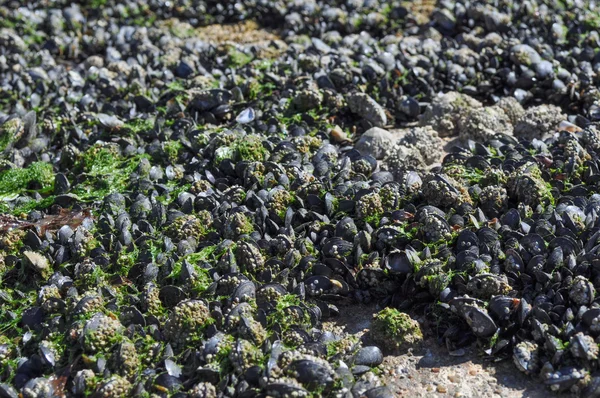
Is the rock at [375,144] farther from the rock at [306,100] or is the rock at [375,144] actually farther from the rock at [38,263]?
the rock at [38,263]

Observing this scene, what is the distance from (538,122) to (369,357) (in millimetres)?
3247

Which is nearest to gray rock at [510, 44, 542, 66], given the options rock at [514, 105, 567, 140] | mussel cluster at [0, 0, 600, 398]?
mussel cluster at [0, 0, 600, 398]

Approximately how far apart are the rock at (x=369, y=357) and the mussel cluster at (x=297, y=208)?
12 mm

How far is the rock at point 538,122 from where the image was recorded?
650cm

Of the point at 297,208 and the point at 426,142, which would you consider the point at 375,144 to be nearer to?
the point at 426,142

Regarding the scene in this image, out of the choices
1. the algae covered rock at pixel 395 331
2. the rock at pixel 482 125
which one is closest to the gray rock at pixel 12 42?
the rock at pixel 482 125

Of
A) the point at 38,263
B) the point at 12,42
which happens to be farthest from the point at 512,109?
the point at 12,42

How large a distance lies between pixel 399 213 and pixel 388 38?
12.7 feet

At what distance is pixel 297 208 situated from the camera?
5277mm

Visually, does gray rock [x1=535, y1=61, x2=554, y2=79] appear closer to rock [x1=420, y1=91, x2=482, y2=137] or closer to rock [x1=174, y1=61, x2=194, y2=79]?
rock [x1=420, y1=91, x2=482, y2=137]

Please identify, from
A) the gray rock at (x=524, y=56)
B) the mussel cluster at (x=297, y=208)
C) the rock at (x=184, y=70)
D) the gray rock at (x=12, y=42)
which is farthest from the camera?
the gray rock at (x=12, y=42)

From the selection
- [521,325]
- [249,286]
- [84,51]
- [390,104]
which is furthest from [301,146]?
[84,51]

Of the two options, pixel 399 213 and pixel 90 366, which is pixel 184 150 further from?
pixel 90 366

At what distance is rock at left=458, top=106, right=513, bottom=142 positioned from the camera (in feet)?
21.2
